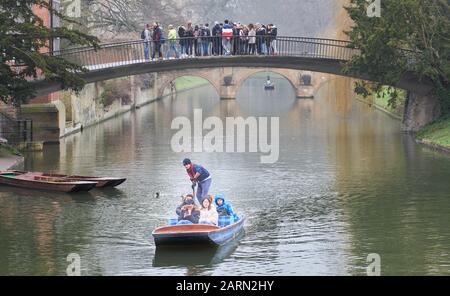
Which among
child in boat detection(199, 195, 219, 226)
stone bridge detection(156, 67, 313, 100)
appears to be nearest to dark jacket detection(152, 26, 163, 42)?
child in boat detection(199, 195, 219, 226)

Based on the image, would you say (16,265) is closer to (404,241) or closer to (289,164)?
(404,241)

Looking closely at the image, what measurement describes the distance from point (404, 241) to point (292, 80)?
77509mm

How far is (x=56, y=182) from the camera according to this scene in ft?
119

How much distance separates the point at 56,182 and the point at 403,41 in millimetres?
21664

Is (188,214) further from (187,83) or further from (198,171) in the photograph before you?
(187,83)

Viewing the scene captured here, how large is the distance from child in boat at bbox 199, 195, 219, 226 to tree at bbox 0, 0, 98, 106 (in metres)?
15.7

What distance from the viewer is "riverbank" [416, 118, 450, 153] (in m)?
48.4
